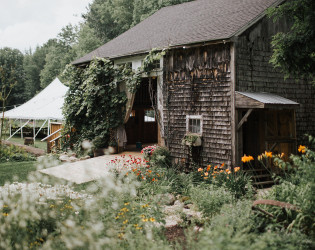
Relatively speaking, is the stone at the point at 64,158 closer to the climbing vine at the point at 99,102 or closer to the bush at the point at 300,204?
the climbing vine at the point at 99,102

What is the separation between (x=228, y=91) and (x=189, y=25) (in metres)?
3.79

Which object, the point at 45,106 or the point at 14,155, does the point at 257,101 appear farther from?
the point at 45,106

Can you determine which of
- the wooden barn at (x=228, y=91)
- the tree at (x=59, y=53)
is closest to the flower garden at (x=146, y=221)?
the wooden barn at (x=228, y=91)

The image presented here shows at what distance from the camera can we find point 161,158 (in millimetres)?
9422

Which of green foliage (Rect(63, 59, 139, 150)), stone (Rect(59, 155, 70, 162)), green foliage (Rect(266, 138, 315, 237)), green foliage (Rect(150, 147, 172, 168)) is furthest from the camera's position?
green foliage (Rect(63, 59, 139, 150))

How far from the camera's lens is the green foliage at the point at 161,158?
374 inches

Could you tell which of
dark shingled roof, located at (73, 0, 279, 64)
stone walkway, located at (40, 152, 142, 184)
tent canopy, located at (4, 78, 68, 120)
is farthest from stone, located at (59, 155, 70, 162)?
tent canopy, located at (4, 78, 68, 120)

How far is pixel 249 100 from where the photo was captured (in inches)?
329

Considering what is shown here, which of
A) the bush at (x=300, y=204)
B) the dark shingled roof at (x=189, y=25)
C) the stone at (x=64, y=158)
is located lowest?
the stone at (x=64, y=158)

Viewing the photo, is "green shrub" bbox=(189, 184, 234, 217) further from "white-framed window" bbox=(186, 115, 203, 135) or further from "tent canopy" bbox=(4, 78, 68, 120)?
"tent canopy" bbox=(4, 78, 68, 120)

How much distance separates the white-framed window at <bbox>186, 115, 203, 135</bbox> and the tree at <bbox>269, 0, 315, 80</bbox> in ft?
8.91

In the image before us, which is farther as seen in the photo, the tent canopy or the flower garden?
the tent canopy

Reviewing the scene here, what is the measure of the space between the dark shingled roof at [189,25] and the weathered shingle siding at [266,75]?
485mm

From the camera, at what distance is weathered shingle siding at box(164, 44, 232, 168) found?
29.8 feet
